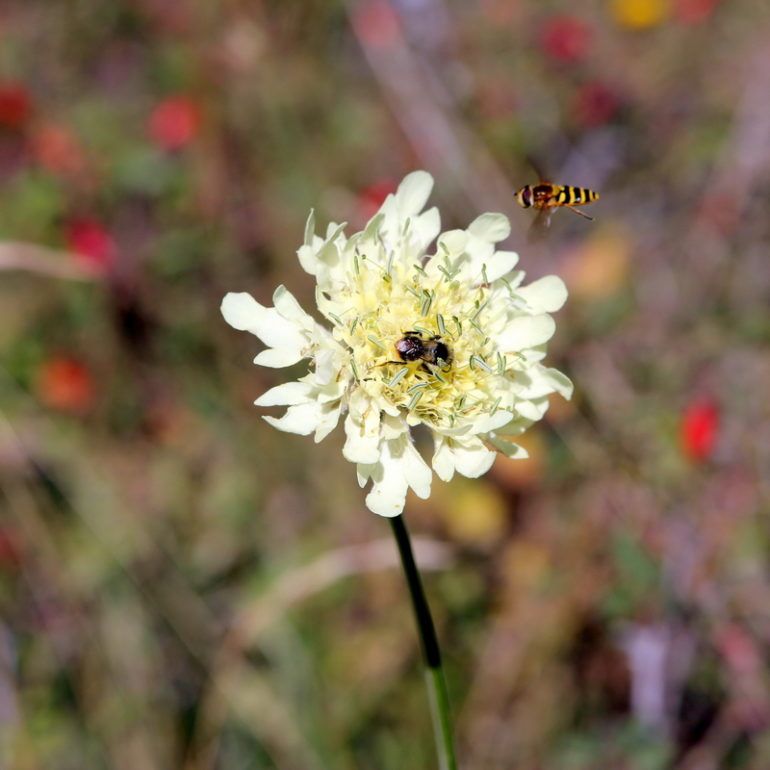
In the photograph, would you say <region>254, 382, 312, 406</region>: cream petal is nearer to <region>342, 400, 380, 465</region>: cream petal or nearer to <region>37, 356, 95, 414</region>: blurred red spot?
<region>342, 400, 380, 465</region>: cream petal

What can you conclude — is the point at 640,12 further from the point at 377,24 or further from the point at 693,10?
the point at 377,24

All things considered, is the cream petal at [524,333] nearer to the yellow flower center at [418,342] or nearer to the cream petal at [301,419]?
the yellow flower center at [418,342]

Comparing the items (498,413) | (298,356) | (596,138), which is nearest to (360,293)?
(298,356)

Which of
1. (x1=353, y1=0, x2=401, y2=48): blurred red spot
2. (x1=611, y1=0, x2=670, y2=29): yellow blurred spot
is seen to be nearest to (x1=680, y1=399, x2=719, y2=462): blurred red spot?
(x1=611, y1=0, x2=670, y2=29): yellow blurred spot

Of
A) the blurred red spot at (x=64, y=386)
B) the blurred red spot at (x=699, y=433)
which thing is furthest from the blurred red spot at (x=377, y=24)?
the blurred red spot at (x=699, y=433)

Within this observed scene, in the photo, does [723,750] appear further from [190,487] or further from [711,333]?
[190,487]

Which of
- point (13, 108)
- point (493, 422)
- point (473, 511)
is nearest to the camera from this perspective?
point (493, 422)

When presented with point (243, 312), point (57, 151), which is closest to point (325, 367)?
point (243, 312)
